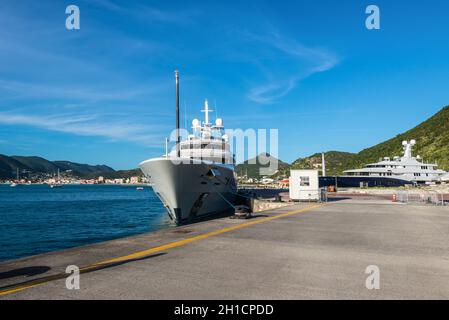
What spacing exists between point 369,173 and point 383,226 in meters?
74.2

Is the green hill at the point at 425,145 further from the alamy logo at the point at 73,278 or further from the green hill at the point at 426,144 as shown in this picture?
the alamy logo at the point at 73,278

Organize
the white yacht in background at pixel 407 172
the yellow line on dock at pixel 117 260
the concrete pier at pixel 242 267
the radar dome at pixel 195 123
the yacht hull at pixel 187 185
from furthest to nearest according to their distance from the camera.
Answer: the white yacht in background at pixel 407 172 < the radar dome at pixel 195 123 < the yacht hull at pixel 187 185 < the yellow line on dock at pixel 117 260 < the concrete pier at pixel 242 267

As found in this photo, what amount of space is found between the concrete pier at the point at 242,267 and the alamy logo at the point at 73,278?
0.10 m

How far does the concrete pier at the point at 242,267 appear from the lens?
17.6ft

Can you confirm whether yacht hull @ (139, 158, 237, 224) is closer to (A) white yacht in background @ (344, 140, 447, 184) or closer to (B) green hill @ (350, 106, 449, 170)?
(A) white yacht in background @ (344, 140, 447, 184)

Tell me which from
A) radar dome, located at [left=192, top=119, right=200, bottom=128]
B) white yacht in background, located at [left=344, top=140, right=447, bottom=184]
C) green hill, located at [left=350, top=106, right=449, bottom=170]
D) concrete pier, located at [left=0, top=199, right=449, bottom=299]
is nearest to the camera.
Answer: concrete pier, located at [left=0, top=199, right=449, bottom=299]

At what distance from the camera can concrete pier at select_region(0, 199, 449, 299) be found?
5.38m

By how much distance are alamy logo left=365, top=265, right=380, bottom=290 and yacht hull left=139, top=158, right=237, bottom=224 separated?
1569 centimetres

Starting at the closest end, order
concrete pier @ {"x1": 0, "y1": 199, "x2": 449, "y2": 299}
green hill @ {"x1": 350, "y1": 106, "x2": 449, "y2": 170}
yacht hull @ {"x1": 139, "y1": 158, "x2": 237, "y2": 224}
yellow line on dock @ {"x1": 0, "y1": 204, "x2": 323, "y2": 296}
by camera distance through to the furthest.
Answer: concrete pier @ {"x1": 0, "y1": 199, "x2": 449, "y2": 299}, yellow line on dock @ {"x1": 0, "y1": 204, "x2": 323, "y2": 296}, yacht hull @ {"x1": 139, "y1": 158, "x2": 237, "y2": 224}, green hill @ {"x1": 350, "y1": 106, "x2": 449, "y2": 170}

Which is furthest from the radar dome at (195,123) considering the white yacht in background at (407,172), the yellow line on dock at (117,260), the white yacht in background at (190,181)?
the white yacht in background at (407,172)

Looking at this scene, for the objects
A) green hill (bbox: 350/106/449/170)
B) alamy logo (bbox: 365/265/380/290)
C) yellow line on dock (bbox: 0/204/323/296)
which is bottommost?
alamy logo (bbox: 365/265/380/290)

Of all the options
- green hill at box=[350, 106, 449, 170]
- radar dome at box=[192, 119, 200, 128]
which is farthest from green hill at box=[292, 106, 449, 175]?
radar dome at box=[192, 119, 200, 128]

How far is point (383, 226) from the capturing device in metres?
13.6
